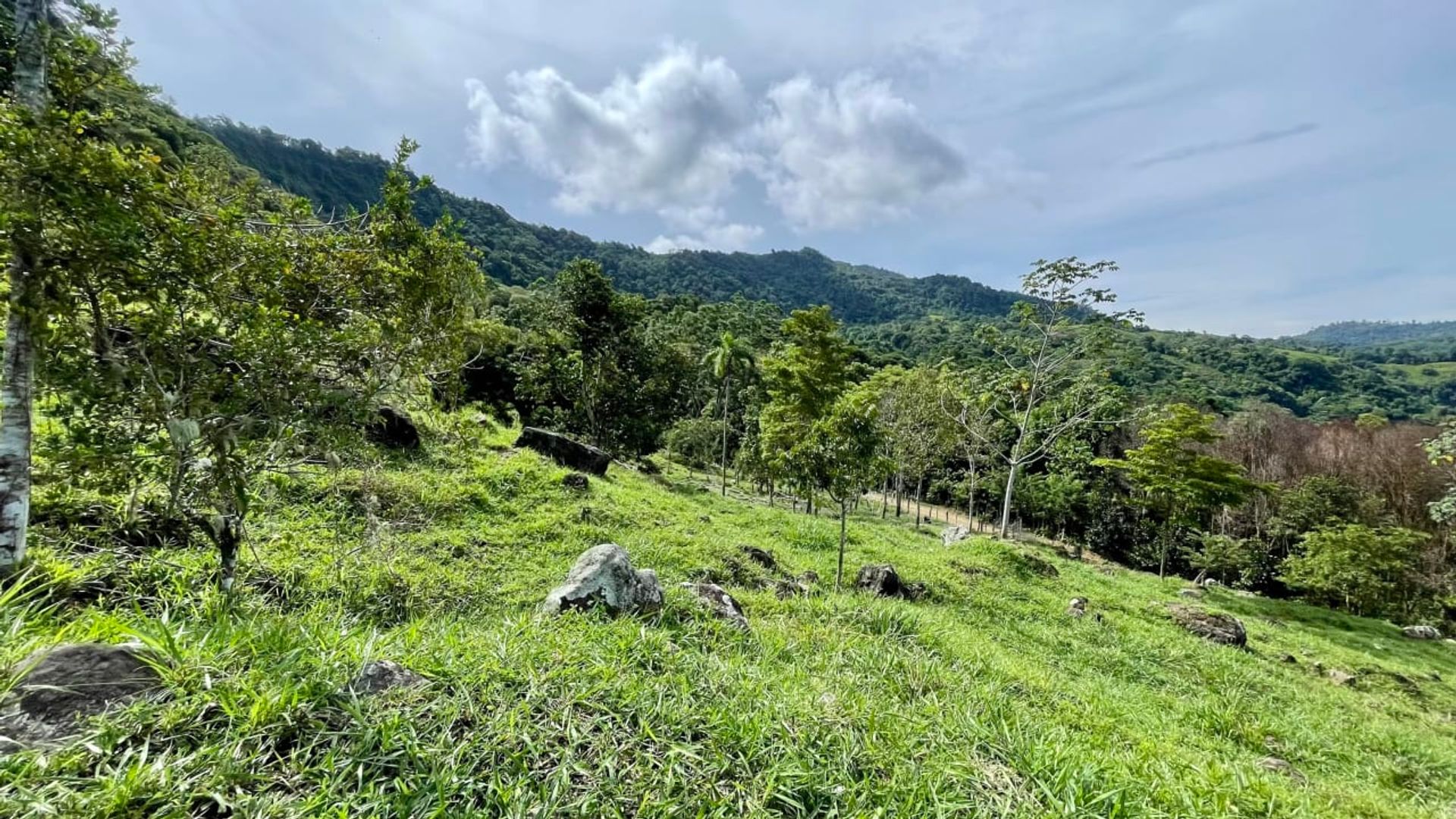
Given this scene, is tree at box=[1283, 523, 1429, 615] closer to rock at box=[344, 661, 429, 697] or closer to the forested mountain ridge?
the forested mountain ridge

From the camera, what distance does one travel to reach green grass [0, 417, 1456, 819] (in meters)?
2.14

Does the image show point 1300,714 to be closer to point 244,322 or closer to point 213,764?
point 213,764

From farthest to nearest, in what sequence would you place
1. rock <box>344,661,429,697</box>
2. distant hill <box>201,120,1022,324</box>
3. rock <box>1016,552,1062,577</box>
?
distant hill <box>201,120,1022,324</box>
rock <box>1016,552,1062,577</box>
rock <box>344,661,429,697</box>

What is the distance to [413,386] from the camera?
4.02 m

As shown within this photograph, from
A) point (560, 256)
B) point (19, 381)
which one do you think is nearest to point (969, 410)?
point (19, 381)

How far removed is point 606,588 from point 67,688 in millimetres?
3387

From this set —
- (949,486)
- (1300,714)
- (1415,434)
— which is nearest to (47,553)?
(1300,714)

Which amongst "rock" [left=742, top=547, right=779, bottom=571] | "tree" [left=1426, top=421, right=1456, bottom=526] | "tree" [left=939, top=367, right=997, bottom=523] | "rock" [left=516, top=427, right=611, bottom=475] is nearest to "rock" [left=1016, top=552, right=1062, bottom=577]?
"tree" [left=1426, top=421, right=1456, bottom=526]

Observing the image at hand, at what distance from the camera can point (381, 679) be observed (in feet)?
8.73

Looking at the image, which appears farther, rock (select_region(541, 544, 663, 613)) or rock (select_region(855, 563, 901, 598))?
rock (select_region(855, 563, 901, 598))

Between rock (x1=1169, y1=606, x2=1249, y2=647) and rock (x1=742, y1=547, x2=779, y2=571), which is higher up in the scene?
rock (x1=742, y1=547, x2=779, y2=571)

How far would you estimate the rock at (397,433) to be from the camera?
984cm

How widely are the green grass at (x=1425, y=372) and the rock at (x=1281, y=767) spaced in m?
129

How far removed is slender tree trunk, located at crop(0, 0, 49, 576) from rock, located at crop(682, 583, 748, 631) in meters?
4.75
